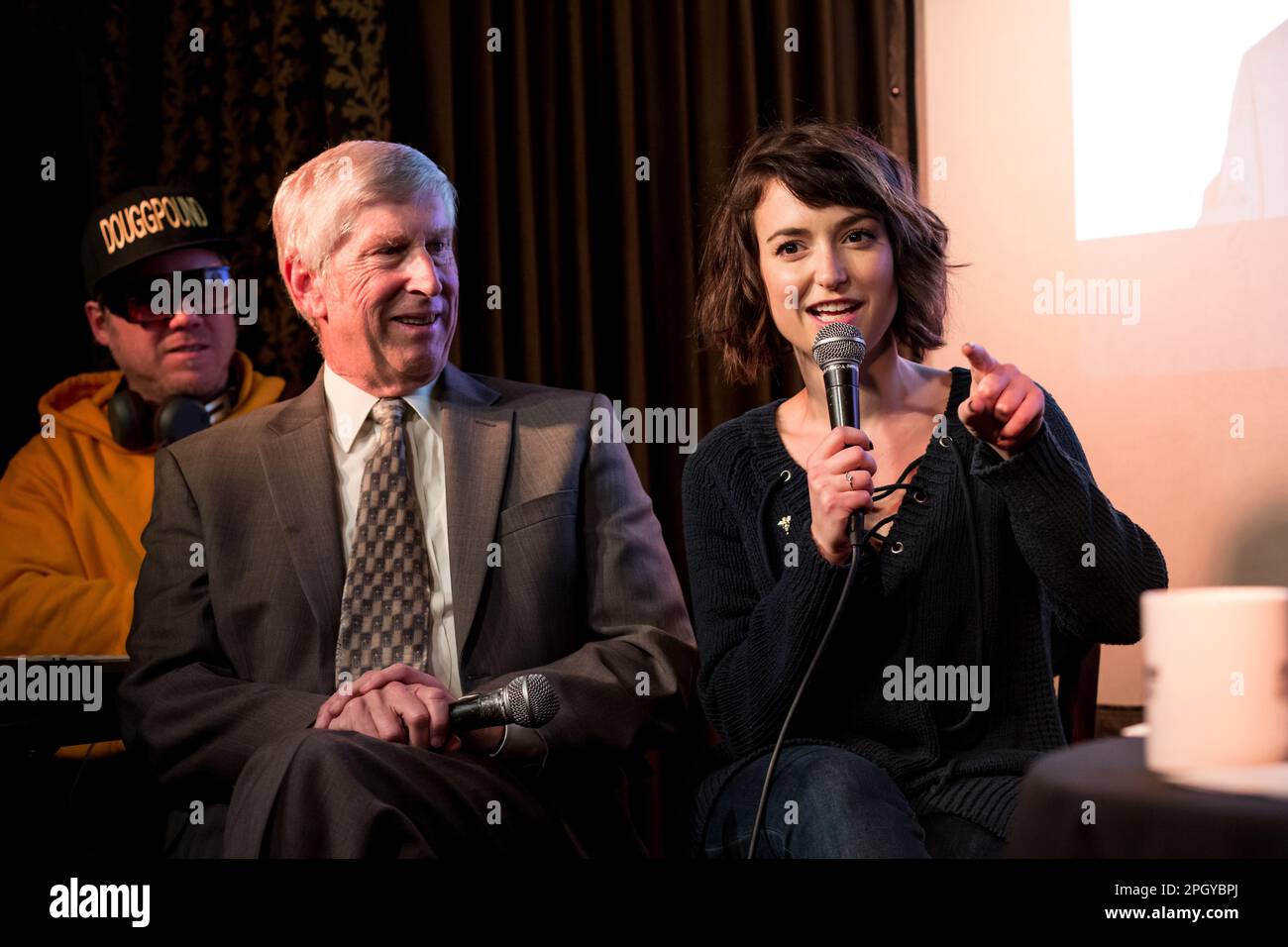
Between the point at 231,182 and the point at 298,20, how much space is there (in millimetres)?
379

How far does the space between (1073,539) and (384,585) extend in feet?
2.97

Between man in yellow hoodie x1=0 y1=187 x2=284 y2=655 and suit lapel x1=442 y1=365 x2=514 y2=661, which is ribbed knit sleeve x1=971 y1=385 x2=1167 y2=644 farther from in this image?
man in yellow hoodie x1=0 y1=187 x2=284 y2=655

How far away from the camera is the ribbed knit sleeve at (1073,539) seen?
147cm

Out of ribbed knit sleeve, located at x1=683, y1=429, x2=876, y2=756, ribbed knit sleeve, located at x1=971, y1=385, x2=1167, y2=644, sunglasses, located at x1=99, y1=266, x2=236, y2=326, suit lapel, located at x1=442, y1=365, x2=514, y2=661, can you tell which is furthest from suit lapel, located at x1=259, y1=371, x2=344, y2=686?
ribbed knit sleeve, located at x1=971, y1=385, x2=1167, y2=644

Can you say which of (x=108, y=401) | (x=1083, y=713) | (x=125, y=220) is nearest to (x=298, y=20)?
(x=125, y=220)

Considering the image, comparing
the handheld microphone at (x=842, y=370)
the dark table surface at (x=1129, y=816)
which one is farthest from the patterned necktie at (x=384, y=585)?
the dark table surface at (x=1129, y=816)

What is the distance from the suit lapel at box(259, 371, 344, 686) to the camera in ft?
5.78

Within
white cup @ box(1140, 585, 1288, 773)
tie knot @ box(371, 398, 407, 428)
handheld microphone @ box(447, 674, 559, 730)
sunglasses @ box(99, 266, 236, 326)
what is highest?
sunglasses @ box(99, 266, 236, 326)

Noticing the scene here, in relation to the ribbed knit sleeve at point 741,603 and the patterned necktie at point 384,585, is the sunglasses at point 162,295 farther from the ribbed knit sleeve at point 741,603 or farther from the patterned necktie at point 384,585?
the ribbed knit sleeve at point 741,603

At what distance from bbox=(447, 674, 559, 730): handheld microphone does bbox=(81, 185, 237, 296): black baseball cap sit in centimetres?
134

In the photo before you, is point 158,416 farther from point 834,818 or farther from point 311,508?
point 834,818

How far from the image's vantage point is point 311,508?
1.81 m

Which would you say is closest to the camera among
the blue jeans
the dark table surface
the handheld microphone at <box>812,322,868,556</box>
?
the dark table surface

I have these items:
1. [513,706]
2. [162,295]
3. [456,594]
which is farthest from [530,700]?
[162,295]
